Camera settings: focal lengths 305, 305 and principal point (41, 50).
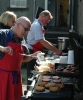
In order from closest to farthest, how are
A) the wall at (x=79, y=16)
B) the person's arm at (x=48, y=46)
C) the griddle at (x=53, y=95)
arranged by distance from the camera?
the griddle at (x=53, y=95), the person's arm at (x=48, y=46), the wall at (x=79, y=16)

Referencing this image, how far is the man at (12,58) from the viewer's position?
12.3ft

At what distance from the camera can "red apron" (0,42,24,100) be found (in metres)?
3.78

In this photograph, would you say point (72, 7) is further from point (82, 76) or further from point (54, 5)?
point (82, 76)

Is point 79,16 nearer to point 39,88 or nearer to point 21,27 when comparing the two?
point 21,27

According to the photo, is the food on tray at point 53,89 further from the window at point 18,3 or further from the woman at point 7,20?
the window at point 18,3

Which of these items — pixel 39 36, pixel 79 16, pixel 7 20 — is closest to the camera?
pixel 7 20

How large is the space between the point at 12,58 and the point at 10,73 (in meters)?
0.20

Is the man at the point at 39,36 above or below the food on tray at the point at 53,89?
above

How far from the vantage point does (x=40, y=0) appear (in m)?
16.4

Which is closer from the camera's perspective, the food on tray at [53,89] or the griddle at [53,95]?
the griddle at [53,95]

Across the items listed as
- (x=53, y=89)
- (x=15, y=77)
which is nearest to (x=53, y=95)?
Answer: (x=53, y=89)

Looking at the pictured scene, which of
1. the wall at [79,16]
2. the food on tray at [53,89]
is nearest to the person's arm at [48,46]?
the food on tray at [53,89]

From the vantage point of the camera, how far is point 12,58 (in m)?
3.79

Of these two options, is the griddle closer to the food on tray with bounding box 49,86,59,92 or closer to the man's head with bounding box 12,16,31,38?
the food on tray with bounding box 49,86,59,92
